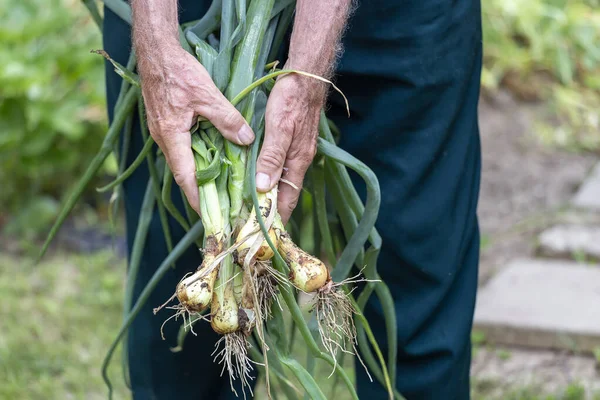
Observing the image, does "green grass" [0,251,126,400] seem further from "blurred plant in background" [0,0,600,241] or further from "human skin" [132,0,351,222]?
"human skin" [132,0,351,222]

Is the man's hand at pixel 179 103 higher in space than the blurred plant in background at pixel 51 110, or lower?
higher

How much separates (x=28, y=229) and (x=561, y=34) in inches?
104

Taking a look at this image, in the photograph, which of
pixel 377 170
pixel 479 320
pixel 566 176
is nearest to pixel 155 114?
pixel 377 170

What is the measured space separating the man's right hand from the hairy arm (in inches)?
1.7

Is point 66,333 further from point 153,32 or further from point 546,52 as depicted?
point 546,52

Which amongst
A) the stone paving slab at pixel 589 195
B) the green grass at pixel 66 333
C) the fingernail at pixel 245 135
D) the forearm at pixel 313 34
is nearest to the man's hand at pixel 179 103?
the fingernail at pixel 245 135

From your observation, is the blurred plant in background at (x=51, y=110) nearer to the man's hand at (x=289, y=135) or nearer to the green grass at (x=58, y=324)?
the green grass at (x=58, y=324)

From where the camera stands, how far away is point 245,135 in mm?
1063

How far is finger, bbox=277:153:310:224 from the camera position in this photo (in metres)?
1.09

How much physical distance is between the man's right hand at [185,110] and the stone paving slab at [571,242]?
6.02ft

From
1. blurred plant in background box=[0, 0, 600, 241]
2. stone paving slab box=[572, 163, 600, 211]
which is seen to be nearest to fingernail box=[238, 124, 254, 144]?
blurred plant in background box=[0, 0, 600, 241]

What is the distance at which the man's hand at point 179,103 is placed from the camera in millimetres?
1061

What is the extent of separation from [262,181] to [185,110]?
0.45 feet

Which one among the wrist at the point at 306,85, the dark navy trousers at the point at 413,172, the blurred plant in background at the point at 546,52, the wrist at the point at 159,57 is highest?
the wrist at the point at 159,57
